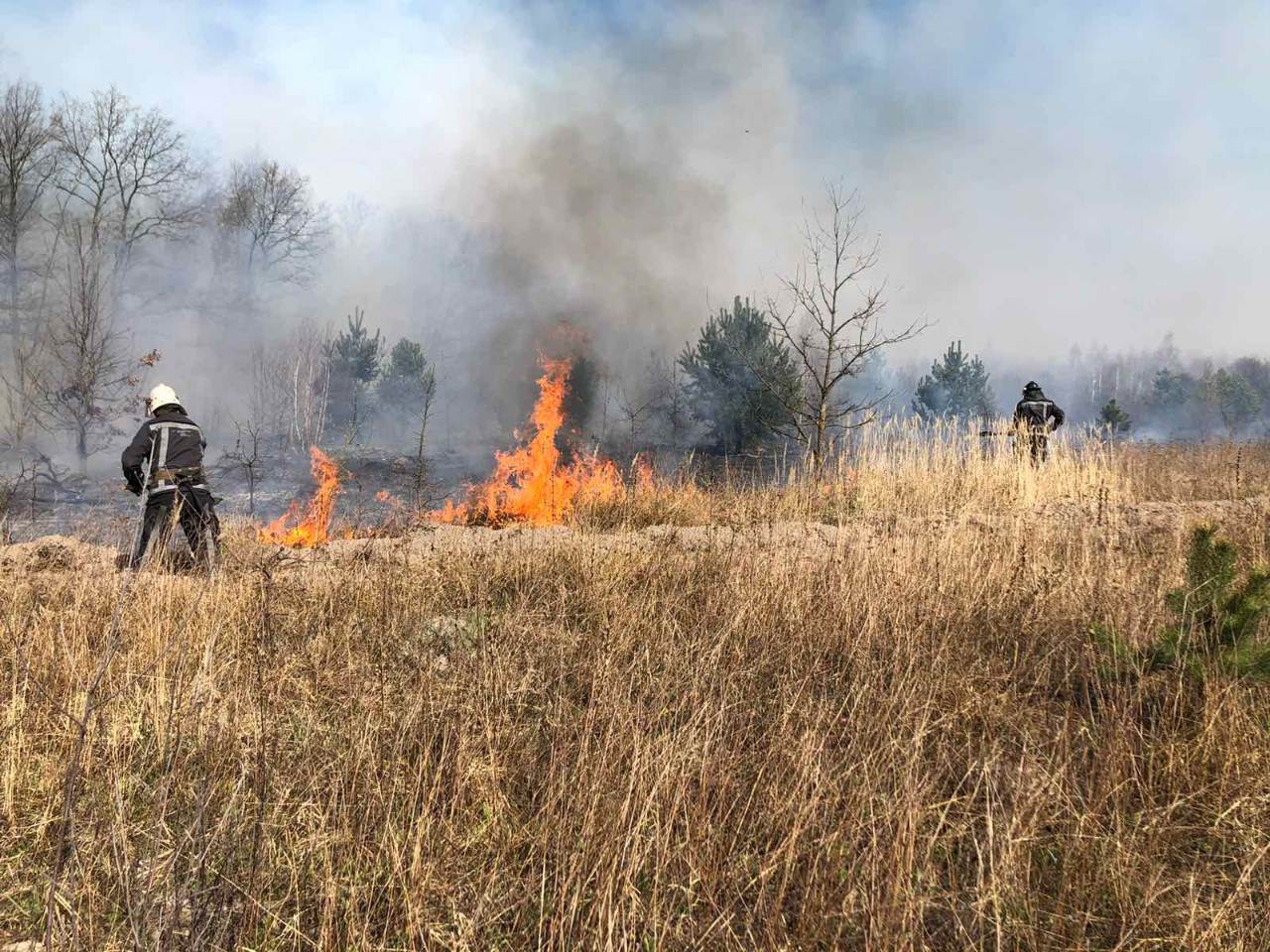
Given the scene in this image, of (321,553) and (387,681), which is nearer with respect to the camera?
(387,681)

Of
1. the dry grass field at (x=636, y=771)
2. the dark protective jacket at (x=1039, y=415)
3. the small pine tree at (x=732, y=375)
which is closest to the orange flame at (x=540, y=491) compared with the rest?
the dry grass field at (x=636, y=771)

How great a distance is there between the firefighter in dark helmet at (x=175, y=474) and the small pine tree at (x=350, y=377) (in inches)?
1135

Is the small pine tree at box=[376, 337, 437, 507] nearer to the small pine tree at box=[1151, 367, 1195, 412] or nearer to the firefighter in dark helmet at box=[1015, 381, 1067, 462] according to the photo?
the firefighter in dark helmet at box=[1015, 381, 1067, 462]

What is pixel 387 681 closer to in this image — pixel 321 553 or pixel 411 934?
pixel 411 934

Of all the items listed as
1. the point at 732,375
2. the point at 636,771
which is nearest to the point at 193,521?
the point at 636,771

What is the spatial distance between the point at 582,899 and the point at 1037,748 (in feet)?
5.60

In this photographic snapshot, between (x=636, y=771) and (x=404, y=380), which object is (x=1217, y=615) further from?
(x=404, y=380)

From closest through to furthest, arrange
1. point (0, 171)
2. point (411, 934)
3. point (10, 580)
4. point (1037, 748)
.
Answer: point (411, 934) < point (1037, 748) < point (10, 580) < point (0, 171)

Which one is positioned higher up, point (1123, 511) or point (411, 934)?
point (1123, 511)

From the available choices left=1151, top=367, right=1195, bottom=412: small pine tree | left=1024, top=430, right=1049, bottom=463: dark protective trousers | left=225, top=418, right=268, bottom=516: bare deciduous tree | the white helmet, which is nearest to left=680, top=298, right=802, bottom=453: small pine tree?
left=1024, top=430, right=1049, bottom=463: dark protective trousers

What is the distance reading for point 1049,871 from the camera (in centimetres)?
177

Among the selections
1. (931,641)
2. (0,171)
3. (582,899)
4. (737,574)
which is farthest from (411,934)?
(0,171)

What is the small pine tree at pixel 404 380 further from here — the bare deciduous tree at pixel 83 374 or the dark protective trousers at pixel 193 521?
the dark protective trousers at pixel 193 521

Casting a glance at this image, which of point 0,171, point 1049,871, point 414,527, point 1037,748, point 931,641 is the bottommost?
point 1049,871
